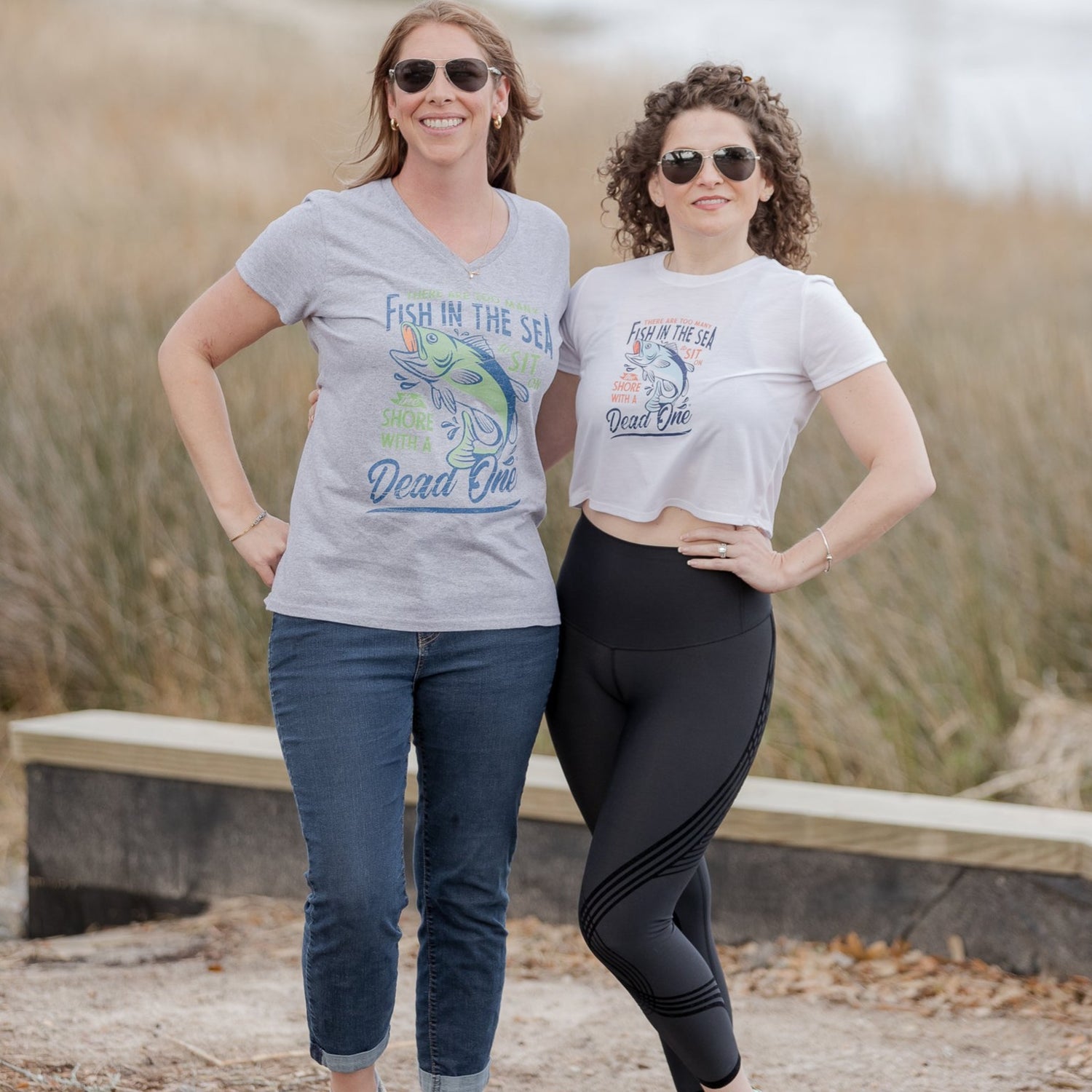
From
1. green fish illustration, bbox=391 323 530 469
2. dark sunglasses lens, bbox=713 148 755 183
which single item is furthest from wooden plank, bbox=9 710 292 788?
dark sunglasses lens, bbox=713 148 755 183

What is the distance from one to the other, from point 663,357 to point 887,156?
55.4 feet

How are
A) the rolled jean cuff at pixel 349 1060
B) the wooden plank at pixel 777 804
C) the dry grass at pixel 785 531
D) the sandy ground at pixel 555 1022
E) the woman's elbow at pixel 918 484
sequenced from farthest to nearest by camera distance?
the dry grass at pixel 785 531 < the wooden plank at pixel 777 804 < the sandy ground at pixel 555 1022 < the rolled jean cuff at pixel 349 1060 < the woman's elbow at pixel 918 484

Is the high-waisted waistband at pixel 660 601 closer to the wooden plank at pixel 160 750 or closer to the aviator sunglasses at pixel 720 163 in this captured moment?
the aviator sunglasses at pixel 720 163

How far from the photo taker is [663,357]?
2377 mm

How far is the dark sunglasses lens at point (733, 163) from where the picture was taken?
2.40 metres

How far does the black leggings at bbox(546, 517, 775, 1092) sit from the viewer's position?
7.61 feet

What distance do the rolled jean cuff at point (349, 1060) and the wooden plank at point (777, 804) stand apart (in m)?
1.49

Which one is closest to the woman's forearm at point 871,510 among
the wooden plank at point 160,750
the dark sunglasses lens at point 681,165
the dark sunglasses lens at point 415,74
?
the dark sunglasses lens at point 681,165

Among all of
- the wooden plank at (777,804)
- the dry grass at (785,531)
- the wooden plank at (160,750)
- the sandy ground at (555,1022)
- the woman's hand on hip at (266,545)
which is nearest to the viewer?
the woman's hand on hip at (266,545)

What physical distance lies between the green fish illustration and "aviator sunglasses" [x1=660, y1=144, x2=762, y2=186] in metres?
0.44

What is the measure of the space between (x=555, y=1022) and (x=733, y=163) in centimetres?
210

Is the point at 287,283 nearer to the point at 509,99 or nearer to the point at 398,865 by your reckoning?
the point at 509,99

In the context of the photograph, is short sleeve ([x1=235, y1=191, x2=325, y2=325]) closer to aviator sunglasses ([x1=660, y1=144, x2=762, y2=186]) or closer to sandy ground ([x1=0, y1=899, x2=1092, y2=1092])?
aviator sunglasses ([x1=660, y1=144, x2=762, y2=186])

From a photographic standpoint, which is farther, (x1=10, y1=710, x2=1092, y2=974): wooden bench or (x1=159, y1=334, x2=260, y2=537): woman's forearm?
(x1=10, y1=710, x2=1092, y2=974): wooden bench
